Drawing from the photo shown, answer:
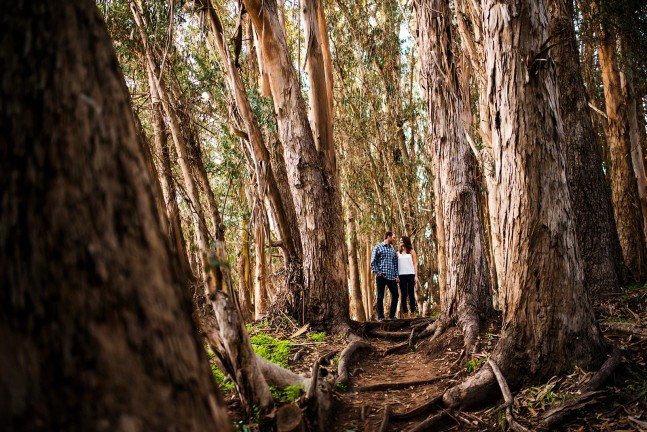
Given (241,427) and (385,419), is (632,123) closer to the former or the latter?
(385,419)

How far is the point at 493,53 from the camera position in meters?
3.92

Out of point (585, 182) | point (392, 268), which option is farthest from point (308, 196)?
point (585, 182)

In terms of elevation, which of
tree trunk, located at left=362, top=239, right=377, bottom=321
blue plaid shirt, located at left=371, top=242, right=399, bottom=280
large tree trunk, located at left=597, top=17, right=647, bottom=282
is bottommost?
tree trunk, located at left=362, top=239, right=377, bottom=321

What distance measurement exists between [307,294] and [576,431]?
4137 millimetres

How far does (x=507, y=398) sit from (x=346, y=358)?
2.08 metres

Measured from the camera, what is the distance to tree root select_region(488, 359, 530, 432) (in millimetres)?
3295

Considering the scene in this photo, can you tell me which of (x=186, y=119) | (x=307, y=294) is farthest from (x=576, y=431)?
(x=186, y=119)

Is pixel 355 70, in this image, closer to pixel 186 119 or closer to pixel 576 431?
pixel 186 119

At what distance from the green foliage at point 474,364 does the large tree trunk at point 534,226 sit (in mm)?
786

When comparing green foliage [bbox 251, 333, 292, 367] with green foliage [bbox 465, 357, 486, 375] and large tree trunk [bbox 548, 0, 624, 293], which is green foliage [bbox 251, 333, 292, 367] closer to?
green foliage [bbox 465, 357, 486, 375]

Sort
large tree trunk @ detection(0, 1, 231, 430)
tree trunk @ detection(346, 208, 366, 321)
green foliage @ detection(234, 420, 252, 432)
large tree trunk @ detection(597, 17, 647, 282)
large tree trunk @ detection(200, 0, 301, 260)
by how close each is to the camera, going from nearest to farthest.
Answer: large tree trunk @ detection(0, 1, 231, 430) < green foliage @ detection(234, 420, 252, 432) < large tree trunk @ detection(200, 0, 301, 260) < large tree trunk @ detection(597, 17, 647, 282) < tree trunk @ detection(346, 208, 366, 321)

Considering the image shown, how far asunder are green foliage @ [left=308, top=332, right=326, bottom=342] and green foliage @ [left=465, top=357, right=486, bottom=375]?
2112 millimetres

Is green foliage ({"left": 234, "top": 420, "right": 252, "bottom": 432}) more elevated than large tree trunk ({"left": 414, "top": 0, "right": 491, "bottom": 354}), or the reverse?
large tree trunk ({"left": 414, "top": 0, "right": 491, "bottom": 354})


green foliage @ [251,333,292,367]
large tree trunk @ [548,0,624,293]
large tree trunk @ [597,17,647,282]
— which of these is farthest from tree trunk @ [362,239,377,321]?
green foliage @ [251,333,292,367]
